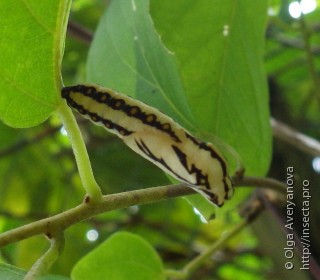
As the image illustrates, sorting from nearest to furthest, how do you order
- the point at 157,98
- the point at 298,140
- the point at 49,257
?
1. the point at 49,257
2. the point at 157,98
3. the point at 298,140

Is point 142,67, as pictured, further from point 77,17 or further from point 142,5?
point 77,17

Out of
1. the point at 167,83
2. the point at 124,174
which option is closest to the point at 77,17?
the point at 124,174

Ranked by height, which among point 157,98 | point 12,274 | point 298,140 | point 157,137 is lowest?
point 12,274

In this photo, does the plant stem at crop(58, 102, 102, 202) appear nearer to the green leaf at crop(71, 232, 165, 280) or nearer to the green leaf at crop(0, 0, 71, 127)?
the green leaf at crop(0, 0, 71, 127)

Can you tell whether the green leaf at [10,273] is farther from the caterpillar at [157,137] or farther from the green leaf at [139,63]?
the green leaf at [139,63]

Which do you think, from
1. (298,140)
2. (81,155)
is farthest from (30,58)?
(298,140)

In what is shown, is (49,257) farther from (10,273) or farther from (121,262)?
(121,262)
